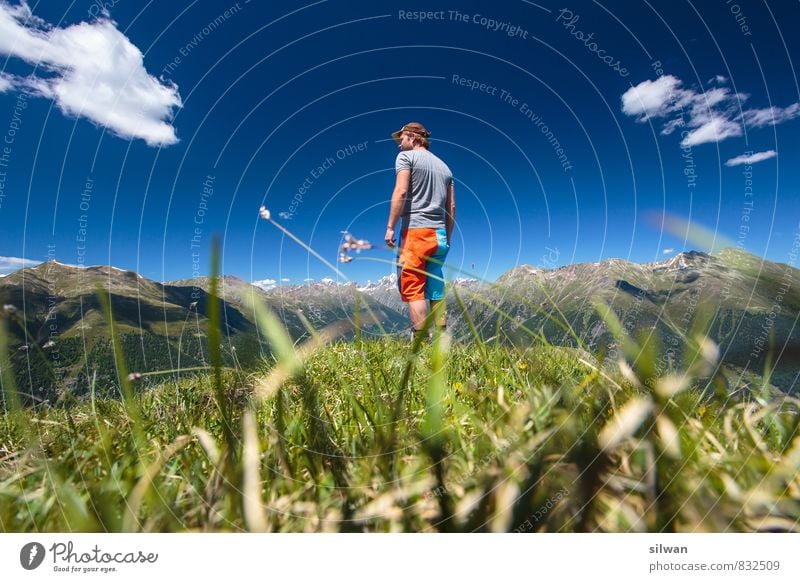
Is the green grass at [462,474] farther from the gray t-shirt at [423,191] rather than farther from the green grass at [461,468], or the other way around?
the gray t-shirt at [423,191]

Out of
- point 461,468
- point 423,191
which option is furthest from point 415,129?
point 461,468

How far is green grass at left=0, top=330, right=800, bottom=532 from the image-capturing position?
3.67ft

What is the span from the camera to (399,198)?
23.6 feet

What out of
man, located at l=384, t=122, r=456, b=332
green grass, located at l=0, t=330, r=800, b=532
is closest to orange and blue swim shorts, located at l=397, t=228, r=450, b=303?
man, located at l=384, t=122, r=456, b=332

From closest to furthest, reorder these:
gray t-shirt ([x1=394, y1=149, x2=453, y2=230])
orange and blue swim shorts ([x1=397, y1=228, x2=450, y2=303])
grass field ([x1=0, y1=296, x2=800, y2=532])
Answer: grass field ([x1=0, y1=296, x2=800, y2=532]) → orange and blue swim shorts ([x1=397, y1=228, x2=450, y2=303]) → gray t-shirt ([x1=394, y1=149, x2=453, y2=230])

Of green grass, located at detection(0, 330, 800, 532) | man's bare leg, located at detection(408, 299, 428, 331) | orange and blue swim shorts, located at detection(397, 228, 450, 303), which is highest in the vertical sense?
orange and blue swim shorts, located at detection(397, 228, 450, 303)

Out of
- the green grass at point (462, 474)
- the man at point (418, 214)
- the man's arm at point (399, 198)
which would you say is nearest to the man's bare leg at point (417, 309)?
the man at point (418, 214)

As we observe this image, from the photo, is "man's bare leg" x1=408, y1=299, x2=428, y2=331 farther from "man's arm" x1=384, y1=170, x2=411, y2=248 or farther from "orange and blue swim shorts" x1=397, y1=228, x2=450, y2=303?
"man's arm" x1=384, y1=170, x2=411, y2=248

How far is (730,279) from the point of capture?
5.62 ft

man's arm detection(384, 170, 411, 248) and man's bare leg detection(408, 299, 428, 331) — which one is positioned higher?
man's arm detection(384, 170, 411, 248)

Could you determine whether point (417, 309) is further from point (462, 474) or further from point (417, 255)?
point (462, 474)

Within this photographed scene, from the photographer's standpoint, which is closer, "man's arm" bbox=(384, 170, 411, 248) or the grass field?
the grass field

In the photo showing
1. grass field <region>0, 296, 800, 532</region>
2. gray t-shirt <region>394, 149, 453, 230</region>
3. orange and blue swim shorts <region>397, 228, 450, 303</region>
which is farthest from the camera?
gray t-shirt <region>394, 149, 453, 230</region>
